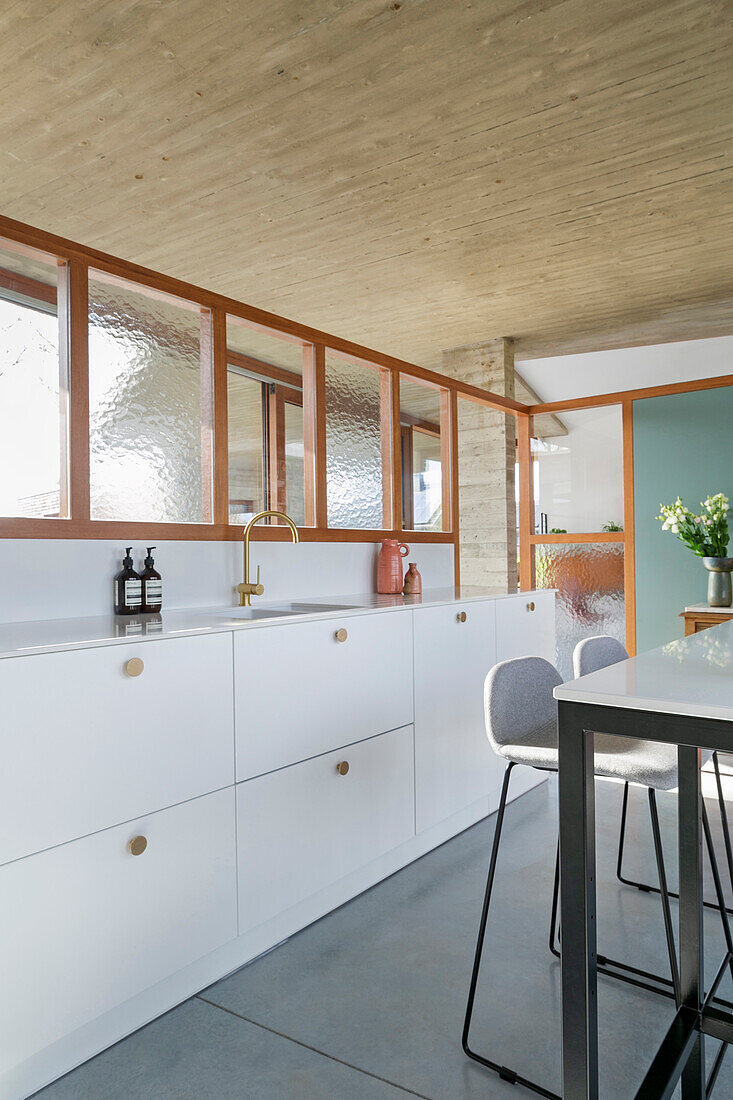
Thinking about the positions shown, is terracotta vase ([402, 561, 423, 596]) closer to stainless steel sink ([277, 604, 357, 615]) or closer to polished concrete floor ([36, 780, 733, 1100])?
stainless steel sink ([277, 604, 357, 615])

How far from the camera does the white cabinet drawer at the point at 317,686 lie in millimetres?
1984

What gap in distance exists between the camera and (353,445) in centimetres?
345

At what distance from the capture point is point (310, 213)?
3.41 meters

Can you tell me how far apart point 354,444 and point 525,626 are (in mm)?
1168

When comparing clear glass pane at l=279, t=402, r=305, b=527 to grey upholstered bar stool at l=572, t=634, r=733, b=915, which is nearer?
grey upholstered bar stool at l=572, t=634, r=733, b=915

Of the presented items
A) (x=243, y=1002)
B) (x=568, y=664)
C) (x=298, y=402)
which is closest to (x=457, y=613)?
(x=298, y=402)

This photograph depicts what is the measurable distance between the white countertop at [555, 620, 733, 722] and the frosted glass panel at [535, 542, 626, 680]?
3416 millimetres

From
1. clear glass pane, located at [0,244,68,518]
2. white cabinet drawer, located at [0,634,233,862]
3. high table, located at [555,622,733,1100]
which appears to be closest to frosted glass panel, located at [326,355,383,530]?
clear glass pane, located at [0,244,68,518]

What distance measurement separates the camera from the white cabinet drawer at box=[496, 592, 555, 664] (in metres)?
3.21

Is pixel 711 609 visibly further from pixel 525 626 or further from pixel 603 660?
pixel 603 660

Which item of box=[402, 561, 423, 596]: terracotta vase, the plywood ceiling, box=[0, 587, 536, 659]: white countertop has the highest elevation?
the plywood ceiling

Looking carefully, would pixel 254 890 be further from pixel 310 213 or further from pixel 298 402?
pixel 310 213

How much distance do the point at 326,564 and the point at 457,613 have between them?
0.63 metres

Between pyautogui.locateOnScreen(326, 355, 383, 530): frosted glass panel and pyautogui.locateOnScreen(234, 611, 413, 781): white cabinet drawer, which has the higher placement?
pyautogui.locateOnScreen(326, 355, 383, 530): frosted glass panel
